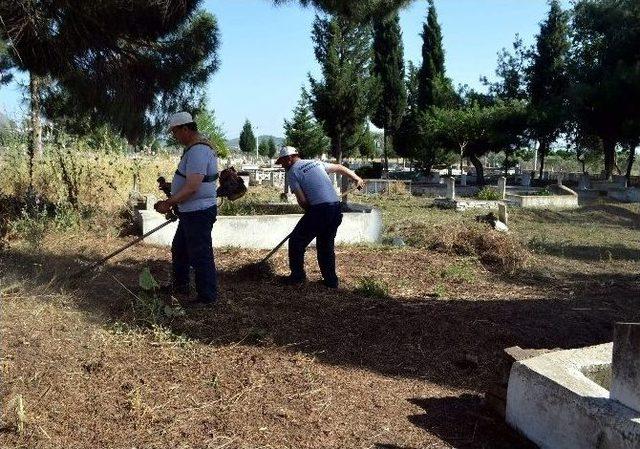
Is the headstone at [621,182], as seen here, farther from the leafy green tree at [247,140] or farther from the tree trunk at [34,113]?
the leafy green tree at [247,140]

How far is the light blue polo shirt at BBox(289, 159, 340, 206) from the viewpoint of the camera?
624cm

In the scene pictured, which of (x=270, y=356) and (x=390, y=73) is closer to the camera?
(x=270, y=356)

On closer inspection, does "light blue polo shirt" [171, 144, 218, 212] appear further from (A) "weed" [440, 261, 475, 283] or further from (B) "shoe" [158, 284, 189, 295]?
(A) "weed" [440, 261, 475, 283]

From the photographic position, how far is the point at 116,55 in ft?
30.3

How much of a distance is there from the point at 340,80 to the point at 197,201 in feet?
92.1

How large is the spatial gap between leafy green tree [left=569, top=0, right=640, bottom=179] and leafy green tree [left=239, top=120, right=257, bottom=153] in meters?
45.5

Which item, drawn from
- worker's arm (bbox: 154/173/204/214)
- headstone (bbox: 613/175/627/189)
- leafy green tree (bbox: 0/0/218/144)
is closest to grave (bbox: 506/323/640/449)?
worker's arm (bbox: 154/173/204/214)

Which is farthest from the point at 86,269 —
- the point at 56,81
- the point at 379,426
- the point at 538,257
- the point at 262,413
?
the point at 538,257

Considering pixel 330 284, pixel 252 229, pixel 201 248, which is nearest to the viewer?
pixel 201 248

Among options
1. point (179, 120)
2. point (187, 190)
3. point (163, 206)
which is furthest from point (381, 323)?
point (179, 120)

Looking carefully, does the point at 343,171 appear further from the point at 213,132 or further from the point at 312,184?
the point at 213,132

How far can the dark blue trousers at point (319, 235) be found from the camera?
20.4 ft

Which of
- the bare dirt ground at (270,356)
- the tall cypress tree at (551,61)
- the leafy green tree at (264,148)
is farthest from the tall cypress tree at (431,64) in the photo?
the leafy green tree at (264,148)

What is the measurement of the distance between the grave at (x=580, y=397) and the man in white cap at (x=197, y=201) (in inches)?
105
